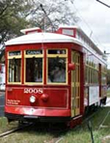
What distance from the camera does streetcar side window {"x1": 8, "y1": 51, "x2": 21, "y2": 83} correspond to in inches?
554

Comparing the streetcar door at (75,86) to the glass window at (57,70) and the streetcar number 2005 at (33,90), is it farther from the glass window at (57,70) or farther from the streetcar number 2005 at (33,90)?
the streetcar number 2005 at (33,90)

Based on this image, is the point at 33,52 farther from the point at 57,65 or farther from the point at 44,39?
the point at 57,65

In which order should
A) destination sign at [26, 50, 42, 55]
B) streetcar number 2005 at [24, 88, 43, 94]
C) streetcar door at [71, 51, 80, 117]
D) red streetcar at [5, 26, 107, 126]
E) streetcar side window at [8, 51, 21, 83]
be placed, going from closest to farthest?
red streetcar at [5, 26, 107, 126], streetcar number 2005 at [24, 88, 43, 94], destination sign at [26, 50, 42, 55], streetcar door at [71, 51, 80, 117], streetcar side window at [8, 51, 21, 83]

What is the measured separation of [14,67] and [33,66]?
2.73 ft

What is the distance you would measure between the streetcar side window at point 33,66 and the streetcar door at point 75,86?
101 cm

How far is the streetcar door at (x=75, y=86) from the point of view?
13.9 metres

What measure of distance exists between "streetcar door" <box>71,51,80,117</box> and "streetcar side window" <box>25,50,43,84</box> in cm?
101

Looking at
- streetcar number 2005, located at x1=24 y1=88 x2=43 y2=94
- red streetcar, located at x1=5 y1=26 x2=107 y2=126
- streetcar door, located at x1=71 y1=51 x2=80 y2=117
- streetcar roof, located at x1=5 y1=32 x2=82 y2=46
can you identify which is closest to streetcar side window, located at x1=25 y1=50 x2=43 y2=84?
red streetcar, located at x1=5 y1=26 x2=107 y2=126

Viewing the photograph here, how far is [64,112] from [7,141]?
2.28 m

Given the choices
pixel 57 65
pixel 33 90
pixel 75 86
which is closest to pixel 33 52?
pixel 57 65

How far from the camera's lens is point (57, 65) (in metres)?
13.6

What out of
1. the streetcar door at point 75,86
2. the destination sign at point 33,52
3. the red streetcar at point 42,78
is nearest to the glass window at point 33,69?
the red streetcar at point 42,78

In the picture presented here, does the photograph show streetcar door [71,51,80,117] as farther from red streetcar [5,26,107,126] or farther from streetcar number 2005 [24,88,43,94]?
streetcar number 2005 [24,88,43,94]

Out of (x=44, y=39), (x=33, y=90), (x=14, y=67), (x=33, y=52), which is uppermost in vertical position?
(x=44, y=39)
